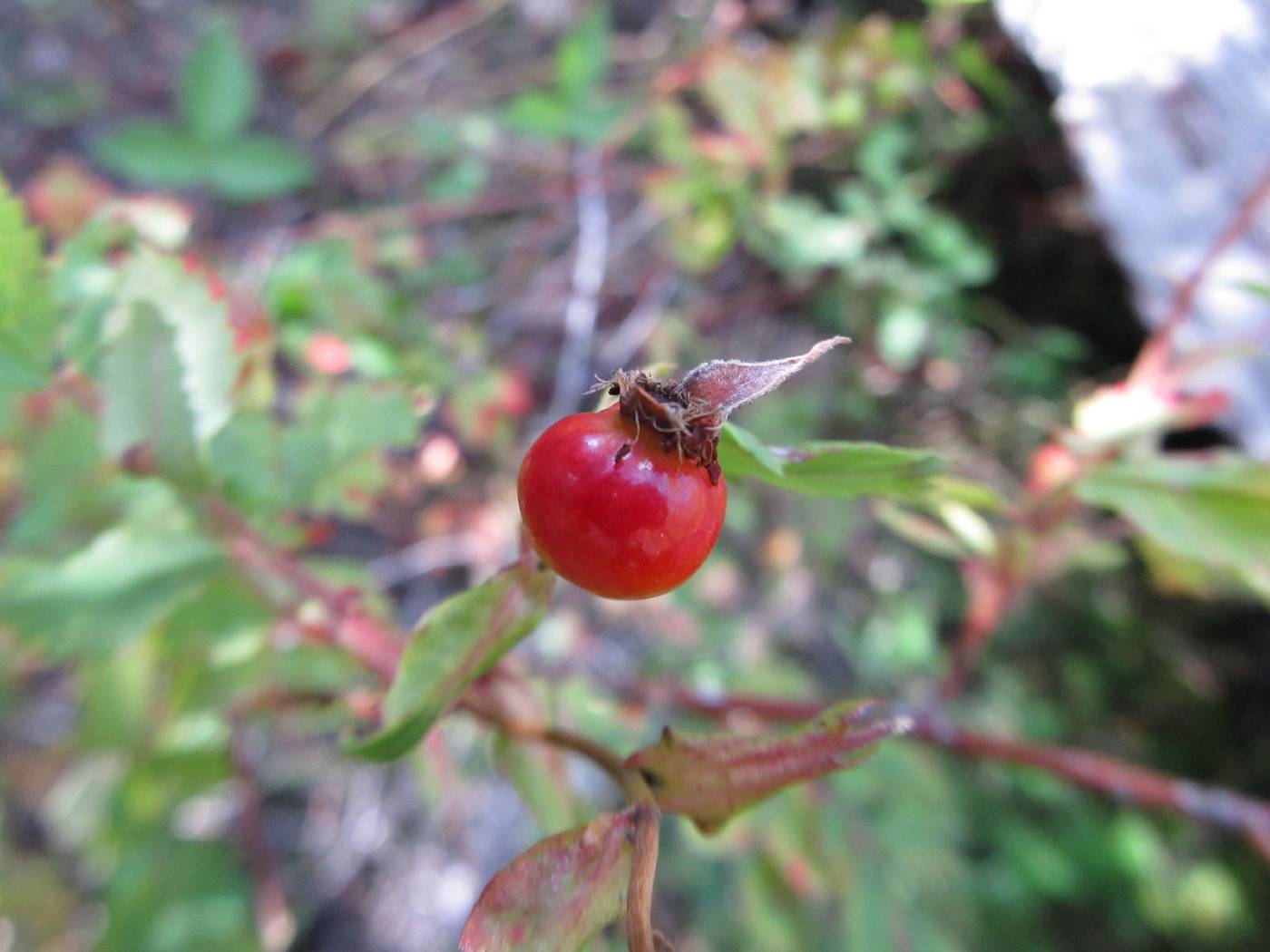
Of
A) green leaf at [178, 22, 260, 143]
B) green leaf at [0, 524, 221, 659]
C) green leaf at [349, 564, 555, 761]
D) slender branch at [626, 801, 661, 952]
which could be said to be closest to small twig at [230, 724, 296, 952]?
green leaf at [0, 524, 221, 659]

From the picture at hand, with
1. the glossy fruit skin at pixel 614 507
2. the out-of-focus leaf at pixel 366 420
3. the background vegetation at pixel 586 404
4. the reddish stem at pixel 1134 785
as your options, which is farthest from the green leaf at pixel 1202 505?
the out-of-focus leaf at pixel 366 420

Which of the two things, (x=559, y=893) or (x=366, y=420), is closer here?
(x=559, y=893)

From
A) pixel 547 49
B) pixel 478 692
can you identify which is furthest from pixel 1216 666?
pixel 547 49

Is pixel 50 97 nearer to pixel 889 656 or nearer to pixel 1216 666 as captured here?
pixel 889 656

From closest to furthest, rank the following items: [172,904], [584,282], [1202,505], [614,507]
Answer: [614,507]
[1202,505]
[172,904]
[584,282]

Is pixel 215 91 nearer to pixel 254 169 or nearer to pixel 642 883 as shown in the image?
pixel 254 169

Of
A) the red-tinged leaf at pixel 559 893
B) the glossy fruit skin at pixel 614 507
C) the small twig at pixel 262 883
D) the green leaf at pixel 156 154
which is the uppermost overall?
the glossy fruit skin at pixel 614 507

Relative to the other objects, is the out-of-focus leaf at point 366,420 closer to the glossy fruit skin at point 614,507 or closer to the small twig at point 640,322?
the glossy fruit skin at point 614,507

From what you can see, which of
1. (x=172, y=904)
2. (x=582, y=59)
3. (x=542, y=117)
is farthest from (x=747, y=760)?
(x=582, y=59)
